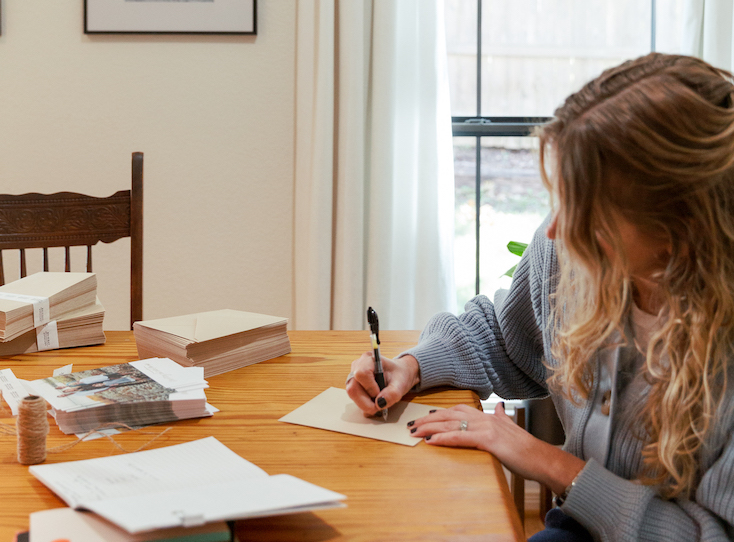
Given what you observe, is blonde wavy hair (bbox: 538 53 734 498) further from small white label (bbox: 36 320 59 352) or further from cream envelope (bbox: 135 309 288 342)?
small white label (bbox: 36 320 59 352)

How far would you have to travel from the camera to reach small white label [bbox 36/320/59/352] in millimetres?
1091

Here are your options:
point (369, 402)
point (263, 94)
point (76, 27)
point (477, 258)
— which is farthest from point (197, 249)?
point (369, 402)

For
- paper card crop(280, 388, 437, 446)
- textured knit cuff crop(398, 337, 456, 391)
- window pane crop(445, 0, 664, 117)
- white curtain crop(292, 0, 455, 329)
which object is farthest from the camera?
window pane crop(445, 0, 664, 117)

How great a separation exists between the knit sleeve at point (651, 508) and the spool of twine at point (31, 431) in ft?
1.96

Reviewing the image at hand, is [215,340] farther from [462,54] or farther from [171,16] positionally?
[462,54]

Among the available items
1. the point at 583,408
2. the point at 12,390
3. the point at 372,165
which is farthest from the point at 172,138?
the point at 583,408

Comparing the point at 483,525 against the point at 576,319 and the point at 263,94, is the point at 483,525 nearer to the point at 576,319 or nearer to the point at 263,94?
the point at 576,319

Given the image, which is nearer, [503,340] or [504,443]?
[504,443]

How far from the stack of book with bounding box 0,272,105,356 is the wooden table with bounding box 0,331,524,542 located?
0.07 m

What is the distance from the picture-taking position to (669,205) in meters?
0.70

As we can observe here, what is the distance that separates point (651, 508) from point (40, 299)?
99 centimetres

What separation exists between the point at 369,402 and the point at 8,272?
1846 mm

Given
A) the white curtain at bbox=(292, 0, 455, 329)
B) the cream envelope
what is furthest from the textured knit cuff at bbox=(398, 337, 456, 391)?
the white curtain at bbox=(292, 0, 455, 329)

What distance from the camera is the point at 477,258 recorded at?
237 cm
